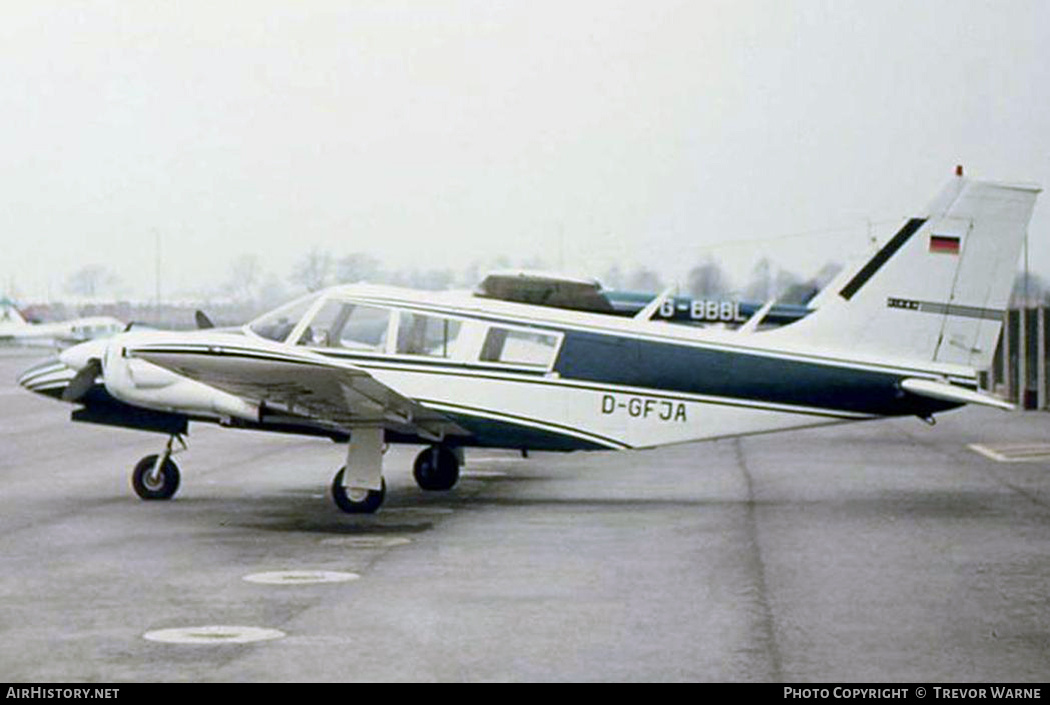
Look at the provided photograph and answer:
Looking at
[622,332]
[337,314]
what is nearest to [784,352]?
[622,332]

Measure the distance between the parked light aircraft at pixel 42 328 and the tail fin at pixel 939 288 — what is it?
79.1 m

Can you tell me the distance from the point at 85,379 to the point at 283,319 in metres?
2.10

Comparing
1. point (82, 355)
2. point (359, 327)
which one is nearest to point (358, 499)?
point (359, 327)

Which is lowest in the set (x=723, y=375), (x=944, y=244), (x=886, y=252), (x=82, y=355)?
(x=82, y=355)

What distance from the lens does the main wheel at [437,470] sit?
20547mm

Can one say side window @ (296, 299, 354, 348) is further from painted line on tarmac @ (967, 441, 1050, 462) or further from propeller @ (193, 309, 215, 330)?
painted line on tarmac @ (967, 441, 1050, 462)

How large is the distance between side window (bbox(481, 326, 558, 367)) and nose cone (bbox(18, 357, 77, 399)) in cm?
435

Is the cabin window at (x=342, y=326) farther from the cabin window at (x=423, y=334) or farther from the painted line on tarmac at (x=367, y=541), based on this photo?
the painted line on tarmac at (x=367, y=541)

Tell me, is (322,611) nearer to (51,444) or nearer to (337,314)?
(337,314)

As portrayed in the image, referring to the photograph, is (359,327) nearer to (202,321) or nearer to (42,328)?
(202,321)

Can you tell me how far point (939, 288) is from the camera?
62.6 feet

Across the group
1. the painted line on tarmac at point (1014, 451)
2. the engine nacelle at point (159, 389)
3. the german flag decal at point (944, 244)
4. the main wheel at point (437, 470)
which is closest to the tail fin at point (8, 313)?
the painted line on tarmac at point (1014, 451)

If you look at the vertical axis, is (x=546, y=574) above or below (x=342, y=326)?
below

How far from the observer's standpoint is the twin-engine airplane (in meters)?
18.4
